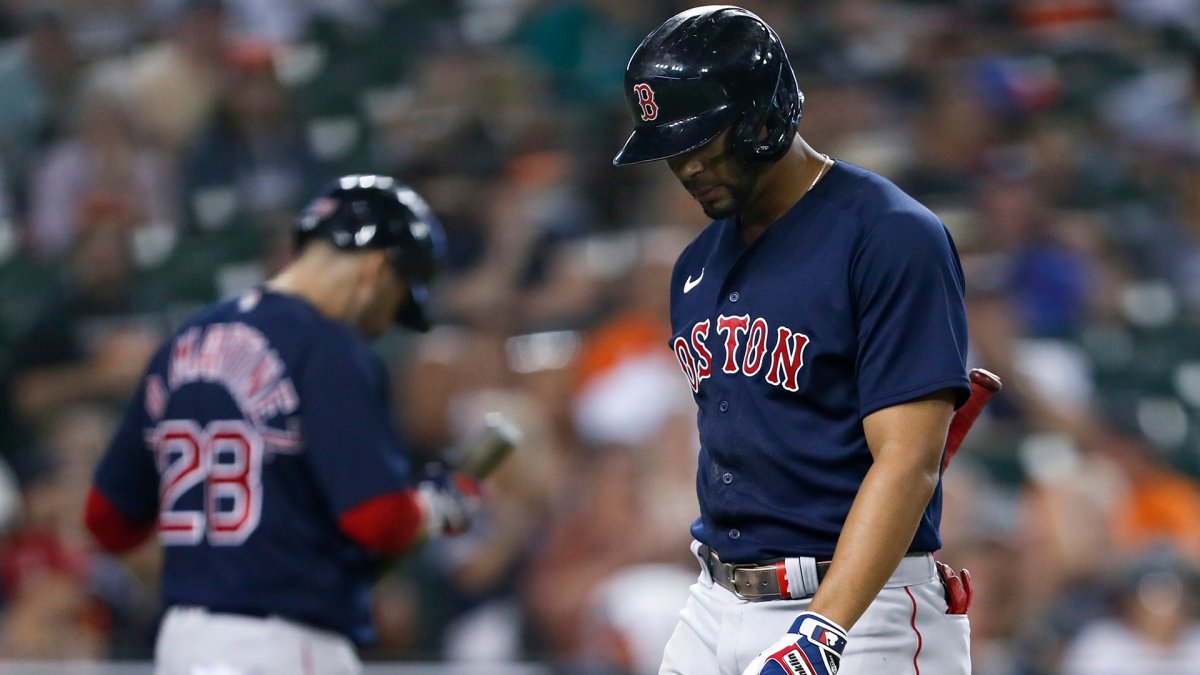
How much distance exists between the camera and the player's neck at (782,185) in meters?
2.91

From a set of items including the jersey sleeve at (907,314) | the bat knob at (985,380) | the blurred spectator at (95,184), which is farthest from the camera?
the blurred spectator at (95,184)

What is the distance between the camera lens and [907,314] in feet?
8.71

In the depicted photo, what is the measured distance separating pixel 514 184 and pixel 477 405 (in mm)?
1623

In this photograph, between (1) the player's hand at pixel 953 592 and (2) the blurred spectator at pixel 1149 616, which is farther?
(2) the blurred spectator at pixel 1149 616

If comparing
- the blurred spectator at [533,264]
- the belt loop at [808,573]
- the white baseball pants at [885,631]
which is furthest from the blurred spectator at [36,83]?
the belt loop at [808,573]

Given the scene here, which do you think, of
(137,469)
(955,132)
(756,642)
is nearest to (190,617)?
(137,469)

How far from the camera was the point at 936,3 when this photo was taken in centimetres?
953

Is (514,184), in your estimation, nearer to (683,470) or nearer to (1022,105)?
(683,470)

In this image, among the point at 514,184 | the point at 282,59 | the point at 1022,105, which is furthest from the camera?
the point at 282,59

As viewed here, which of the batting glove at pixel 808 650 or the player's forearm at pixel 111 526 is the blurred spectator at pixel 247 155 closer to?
the player's forearm at pixel 111 526

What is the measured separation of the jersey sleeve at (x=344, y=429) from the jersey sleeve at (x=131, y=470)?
1.86ft

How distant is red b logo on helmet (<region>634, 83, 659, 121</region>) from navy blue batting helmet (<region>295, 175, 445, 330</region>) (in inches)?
59.1

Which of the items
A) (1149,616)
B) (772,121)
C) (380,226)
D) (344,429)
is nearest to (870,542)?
(772,121)

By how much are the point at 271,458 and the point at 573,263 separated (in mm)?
3724
